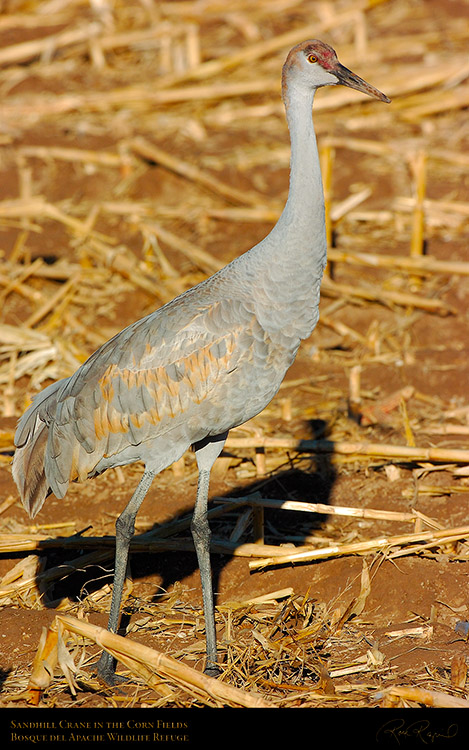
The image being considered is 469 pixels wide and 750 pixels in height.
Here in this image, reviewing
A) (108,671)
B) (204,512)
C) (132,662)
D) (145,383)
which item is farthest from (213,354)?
(108,671)

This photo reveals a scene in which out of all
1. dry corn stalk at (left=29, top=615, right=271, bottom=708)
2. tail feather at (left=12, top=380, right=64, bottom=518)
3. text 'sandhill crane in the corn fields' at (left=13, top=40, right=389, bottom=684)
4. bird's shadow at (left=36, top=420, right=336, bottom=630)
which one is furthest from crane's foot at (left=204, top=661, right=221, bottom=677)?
tail feather at (left=12, top=380, right=64, bottom=518)

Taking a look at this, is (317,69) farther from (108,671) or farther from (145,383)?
(108,671)

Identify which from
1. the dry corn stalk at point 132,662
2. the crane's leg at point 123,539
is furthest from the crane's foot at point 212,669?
the crane's leg at point 123,539

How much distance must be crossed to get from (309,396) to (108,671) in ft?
11.0

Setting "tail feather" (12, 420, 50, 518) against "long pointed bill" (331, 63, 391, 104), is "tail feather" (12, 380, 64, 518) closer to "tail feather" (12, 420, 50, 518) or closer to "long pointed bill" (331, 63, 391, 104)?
"tail feather" (12, 420, 50, 518)

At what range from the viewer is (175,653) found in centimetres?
470

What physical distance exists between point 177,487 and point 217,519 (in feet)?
1.48

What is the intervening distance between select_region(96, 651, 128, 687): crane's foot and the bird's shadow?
1.69 ft

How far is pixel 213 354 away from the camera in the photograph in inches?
180

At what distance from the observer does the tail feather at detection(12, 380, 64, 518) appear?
16.6 feet

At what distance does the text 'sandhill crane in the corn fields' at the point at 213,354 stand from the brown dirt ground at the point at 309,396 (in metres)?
0.68

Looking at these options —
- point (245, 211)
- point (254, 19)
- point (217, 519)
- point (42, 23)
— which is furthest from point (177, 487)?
point (42, 23)

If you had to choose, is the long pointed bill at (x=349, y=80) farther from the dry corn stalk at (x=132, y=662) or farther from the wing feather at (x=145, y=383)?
the dry corn stalk at (x=132, y=662)

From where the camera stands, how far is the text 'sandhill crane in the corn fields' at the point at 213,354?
4.57 m
